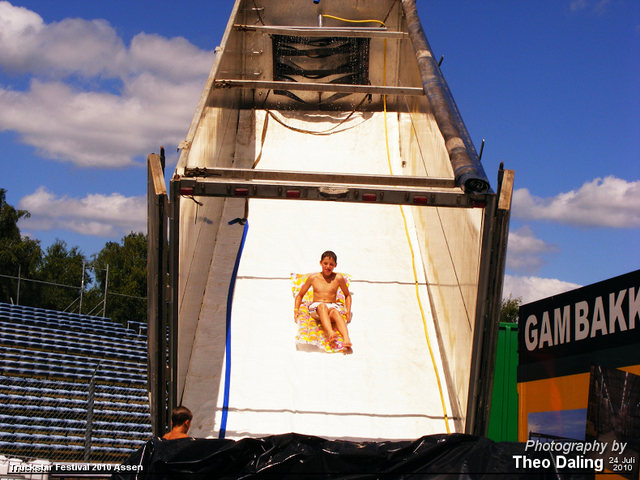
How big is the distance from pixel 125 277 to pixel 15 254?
1029cm

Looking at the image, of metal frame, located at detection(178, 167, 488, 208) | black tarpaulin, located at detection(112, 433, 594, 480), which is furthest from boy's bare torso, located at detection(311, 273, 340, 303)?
black tarpaulin, located at detection(112, 433, 594, 480)

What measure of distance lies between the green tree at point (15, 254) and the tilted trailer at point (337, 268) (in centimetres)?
3226

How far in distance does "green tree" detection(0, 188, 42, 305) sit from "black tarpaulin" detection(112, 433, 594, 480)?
1395 inches

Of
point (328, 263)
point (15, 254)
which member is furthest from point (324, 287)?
point (15, 254)

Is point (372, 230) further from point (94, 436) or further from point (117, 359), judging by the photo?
point (117, 359)

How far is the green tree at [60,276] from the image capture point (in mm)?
41500

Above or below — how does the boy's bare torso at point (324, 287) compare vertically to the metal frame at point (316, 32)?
below

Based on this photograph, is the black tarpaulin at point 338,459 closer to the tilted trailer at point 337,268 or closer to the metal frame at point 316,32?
the tilted trailer at point 337,268

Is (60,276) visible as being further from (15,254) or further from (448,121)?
(448,121)

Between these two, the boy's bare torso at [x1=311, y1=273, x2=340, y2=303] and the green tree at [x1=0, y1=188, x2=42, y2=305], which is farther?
the green tree at [x1=0, y1=188, x2=42, y2=305]

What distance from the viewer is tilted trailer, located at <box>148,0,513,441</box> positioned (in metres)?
3.67

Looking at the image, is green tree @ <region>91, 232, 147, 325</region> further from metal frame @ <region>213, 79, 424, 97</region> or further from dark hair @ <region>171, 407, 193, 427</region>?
dark hair @ <region>171, 407, 193, 427</region>

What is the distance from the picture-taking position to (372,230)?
263 inches

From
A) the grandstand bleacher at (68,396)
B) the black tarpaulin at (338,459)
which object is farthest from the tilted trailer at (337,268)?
the grandstand bleacher at (68,396)
